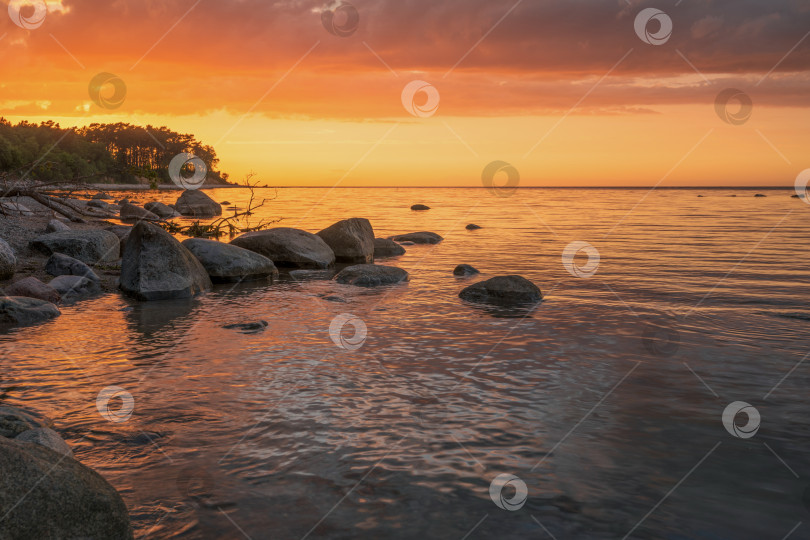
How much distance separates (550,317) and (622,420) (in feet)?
16.2

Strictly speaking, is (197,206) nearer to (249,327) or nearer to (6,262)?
(6,262)

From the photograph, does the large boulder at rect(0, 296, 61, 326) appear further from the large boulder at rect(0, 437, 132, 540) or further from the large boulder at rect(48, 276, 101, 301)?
the large boulder at rect(0, 437, 132, 540)

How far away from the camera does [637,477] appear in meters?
4.85

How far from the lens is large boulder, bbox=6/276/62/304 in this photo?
37.4ft

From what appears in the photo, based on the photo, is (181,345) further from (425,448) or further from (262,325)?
(425,448)

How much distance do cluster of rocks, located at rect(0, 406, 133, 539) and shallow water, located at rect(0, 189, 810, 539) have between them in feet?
1.59

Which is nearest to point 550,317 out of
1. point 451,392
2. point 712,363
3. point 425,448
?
point 712,363

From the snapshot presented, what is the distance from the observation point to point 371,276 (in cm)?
1486

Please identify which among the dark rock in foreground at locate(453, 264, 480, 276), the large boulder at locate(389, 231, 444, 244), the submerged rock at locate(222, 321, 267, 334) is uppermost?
the large boulder at locate(389, 231, 444, 244)

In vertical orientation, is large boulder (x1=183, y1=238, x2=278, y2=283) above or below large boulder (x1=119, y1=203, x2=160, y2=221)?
below

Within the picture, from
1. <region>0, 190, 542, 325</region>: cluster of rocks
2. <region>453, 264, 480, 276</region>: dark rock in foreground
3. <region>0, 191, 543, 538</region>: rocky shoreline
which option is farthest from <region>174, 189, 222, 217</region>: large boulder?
<region>453, 264, 480, 276</region>: dark rock in foreground

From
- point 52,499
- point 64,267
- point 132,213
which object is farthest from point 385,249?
point 52,499

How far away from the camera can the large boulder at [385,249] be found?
21.5 metres

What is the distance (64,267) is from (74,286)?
1.82 meters
